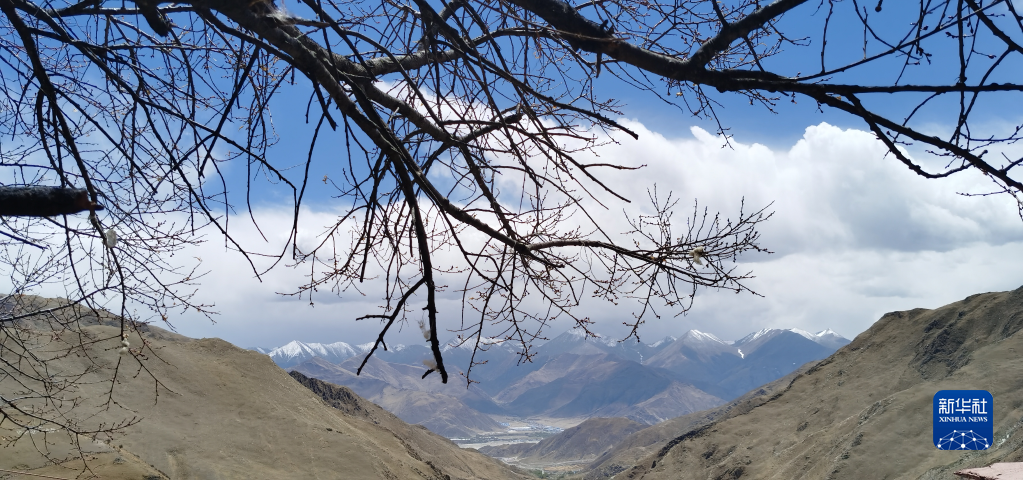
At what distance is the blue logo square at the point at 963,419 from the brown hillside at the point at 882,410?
454 mm

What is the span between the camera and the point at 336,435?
33.0 metres

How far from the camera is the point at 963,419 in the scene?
2995cm

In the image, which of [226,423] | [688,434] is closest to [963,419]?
[688,434]

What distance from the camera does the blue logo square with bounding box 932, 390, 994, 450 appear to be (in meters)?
27.1

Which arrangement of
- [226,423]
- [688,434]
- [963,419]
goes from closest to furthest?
[226,423]
[963,419]
[688,434]

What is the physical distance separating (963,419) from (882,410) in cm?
427

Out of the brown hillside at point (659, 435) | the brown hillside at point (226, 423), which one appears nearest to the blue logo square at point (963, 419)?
the brown hillside at point (226, 423)

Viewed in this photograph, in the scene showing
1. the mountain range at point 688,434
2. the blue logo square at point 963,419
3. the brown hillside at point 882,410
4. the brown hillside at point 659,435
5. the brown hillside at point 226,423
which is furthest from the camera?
the brown hillside at point 659,435

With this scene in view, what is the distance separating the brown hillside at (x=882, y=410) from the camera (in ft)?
95.9

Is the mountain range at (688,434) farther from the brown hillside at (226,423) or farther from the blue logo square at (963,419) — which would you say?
the blue logo square at (963,419)

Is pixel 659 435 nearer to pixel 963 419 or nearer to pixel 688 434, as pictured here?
pixel 688 434

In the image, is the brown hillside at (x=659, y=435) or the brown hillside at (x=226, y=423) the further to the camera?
the brown hillside at (x=659, y=435)

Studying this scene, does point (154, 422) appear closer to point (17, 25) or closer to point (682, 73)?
point (17, 25)

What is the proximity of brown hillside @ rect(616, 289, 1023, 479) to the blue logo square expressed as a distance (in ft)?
1.49
